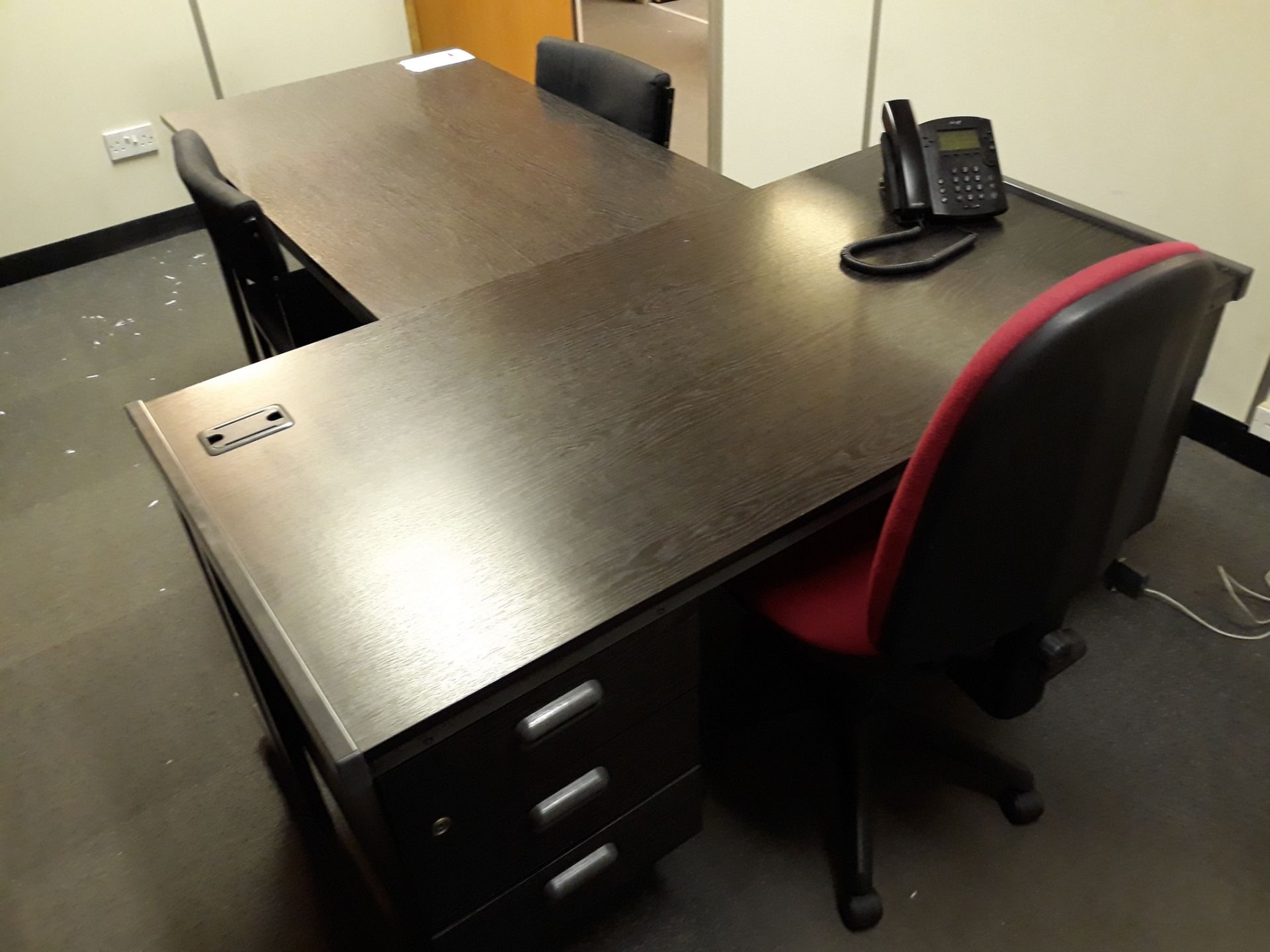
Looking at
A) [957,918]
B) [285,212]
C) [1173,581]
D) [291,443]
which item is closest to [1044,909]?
[957,918]

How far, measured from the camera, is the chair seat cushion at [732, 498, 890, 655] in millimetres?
1209

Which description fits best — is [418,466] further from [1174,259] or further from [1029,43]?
[1029,43]

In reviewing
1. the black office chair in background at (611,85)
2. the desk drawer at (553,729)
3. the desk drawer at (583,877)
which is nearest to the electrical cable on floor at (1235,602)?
the desk drawer at (583,877)

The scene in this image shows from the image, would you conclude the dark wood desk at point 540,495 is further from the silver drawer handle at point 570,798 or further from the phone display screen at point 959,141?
the phone display screen at point 959,141

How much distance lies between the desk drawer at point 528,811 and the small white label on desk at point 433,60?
1914mm

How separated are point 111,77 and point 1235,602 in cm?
347

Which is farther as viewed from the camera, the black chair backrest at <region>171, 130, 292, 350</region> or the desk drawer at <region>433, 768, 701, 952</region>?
the black chair backrest at <region>171, 130, 292, 350</region>

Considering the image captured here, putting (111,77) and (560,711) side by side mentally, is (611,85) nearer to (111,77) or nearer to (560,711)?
(560,711)

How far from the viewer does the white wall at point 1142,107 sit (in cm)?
188

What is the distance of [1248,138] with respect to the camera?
189cm

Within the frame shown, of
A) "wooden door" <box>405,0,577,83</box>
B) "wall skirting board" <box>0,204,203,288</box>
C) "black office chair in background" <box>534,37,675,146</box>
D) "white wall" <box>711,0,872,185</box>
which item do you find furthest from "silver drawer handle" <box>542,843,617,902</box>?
"wooden door" <box>405,0,577,83</box>

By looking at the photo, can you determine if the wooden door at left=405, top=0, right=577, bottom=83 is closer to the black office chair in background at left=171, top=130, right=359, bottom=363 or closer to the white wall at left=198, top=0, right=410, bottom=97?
the white wall at left=198, top=0, right=410, bottom=97

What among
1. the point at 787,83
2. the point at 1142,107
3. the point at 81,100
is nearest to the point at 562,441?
the point at 1142,107

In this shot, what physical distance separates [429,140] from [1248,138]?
65.8 inches
